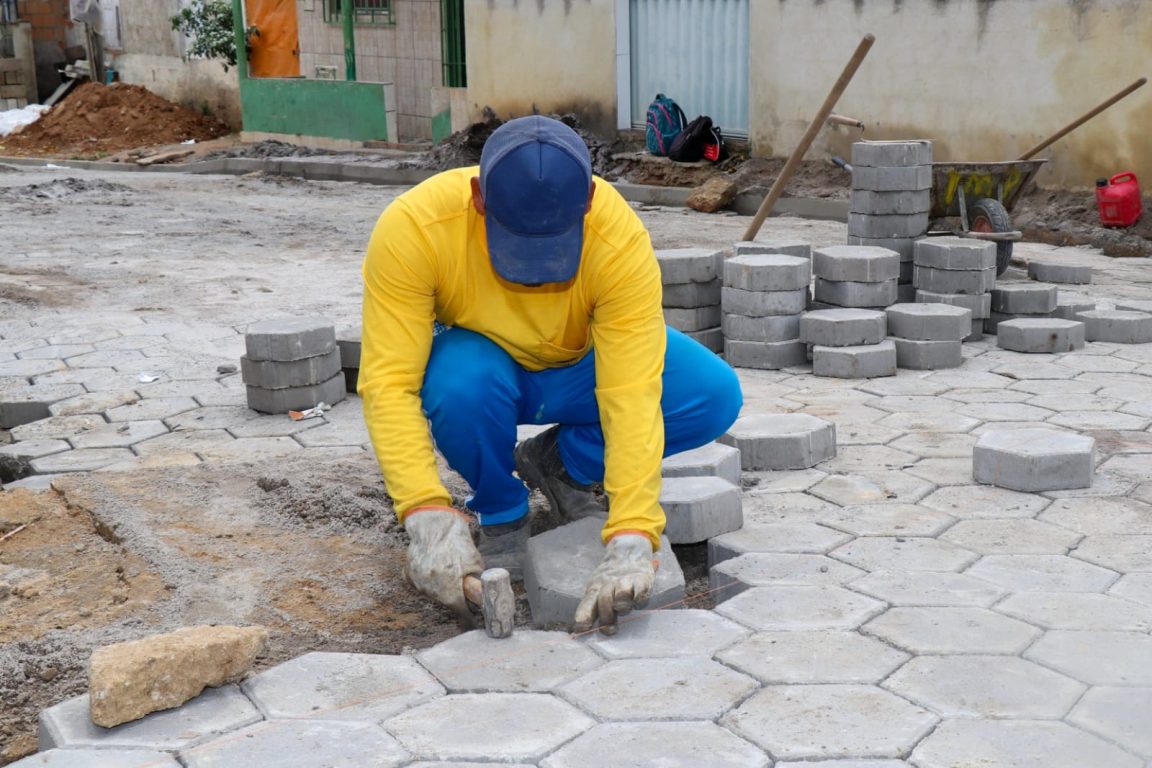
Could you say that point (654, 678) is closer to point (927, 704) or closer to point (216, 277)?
point (927, 704)

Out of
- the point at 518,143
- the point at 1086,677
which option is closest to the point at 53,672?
the point at 518,143

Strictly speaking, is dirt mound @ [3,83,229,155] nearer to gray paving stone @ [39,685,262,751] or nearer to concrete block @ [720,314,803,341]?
concrete block @ [720,314,803,341]

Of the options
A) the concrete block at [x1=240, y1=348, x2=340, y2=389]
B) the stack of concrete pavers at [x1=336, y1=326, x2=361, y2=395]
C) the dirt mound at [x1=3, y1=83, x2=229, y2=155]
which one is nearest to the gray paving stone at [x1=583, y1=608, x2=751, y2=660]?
the concrete block at [x1=240, y1=348, x2=340, y2=389]

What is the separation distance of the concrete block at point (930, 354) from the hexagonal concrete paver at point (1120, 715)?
3.42m

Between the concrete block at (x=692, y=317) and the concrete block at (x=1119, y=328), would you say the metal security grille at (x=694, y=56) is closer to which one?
the concrete block at (x=1119, y=328)

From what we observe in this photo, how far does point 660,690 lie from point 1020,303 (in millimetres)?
4562

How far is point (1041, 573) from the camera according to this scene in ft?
11.6

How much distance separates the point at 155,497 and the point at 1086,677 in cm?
299

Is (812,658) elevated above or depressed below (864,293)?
below

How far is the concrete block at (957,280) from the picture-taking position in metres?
6.56

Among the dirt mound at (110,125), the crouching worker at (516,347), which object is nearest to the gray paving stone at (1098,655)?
the crouching worker at (516,347)

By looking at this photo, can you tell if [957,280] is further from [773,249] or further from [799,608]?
[799,608]

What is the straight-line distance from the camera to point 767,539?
151 inches

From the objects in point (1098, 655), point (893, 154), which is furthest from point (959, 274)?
point (1098, 655)
